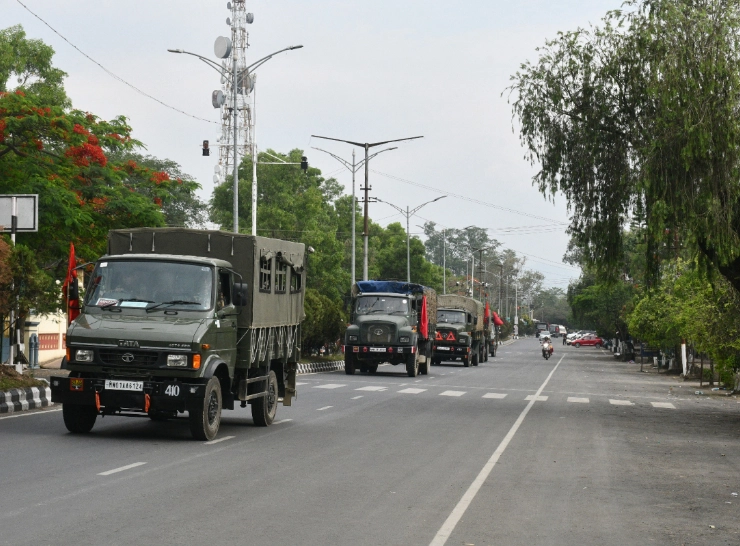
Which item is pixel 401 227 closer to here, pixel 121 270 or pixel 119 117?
pixel 119 117

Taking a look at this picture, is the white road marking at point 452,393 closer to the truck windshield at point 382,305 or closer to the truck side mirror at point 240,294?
the truck windshield at point 382,305

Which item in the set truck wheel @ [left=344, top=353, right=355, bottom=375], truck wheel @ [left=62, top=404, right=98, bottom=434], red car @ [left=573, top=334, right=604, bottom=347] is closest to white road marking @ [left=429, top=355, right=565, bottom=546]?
truck wheel @ [left=62, top=404, right=98, bottom=434]

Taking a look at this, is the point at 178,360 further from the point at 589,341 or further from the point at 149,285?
the point at 589,341

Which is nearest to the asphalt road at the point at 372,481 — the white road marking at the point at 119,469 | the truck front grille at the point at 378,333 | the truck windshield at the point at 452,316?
the white road marking at the point at 119,469

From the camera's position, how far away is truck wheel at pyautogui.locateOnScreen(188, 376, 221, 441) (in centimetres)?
1497

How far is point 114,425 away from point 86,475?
591 centimetres

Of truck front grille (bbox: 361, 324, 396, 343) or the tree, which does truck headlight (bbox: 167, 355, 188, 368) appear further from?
truck front grille (bbox: 361, 324, 396, 343)

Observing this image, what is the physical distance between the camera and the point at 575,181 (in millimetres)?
25125

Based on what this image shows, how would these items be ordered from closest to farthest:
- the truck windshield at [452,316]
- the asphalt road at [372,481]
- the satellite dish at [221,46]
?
the asphalt road at [372,481] → the satellite dish at [221,46] → the truck windshield at [452,316]

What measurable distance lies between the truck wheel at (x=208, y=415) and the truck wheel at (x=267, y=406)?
2.05 meters

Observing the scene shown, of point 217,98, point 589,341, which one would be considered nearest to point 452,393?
point 217,98

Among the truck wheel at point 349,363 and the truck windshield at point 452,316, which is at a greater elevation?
the truck windshield at point 452,316

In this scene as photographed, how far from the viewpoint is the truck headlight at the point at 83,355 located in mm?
14758

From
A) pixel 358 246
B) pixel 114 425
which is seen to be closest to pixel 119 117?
pixel 114 425
